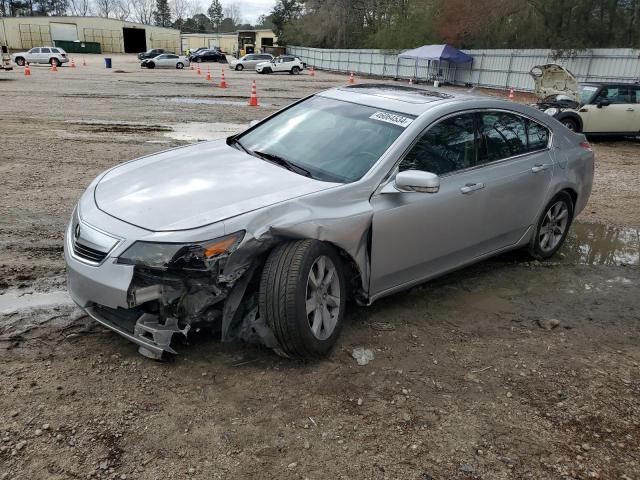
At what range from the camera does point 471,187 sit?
13.8 feet

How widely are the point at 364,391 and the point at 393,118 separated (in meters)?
2.03

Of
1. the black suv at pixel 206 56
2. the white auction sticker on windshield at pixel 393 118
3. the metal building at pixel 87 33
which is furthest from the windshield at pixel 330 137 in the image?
the metal building at pixel 87 33

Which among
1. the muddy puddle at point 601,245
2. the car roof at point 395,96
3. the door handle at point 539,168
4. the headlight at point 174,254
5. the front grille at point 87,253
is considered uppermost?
the car roof at point 395,96

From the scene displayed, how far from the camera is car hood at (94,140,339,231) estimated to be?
321 cm

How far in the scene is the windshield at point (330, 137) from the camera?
3.86 m

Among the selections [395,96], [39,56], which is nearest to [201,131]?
[395,96]

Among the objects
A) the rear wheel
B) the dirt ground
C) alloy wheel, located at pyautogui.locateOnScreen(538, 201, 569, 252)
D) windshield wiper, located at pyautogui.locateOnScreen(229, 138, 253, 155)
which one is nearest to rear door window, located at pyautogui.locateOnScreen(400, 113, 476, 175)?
the dirt ground

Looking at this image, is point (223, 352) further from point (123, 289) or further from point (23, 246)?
point (23, 246)

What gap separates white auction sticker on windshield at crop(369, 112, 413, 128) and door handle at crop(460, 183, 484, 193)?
2.16 ft

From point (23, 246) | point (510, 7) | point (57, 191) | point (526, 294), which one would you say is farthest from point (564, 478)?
point (510, 7)

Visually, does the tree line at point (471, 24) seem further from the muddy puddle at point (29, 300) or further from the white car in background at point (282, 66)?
the muddy puddle at point (29, 300)

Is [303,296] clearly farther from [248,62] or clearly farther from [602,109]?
[248,62]

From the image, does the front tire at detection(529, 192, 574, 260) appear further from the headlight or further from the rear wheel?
the rear wheel

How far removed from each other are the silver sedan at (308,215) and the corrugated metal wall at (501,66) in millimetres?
23432
